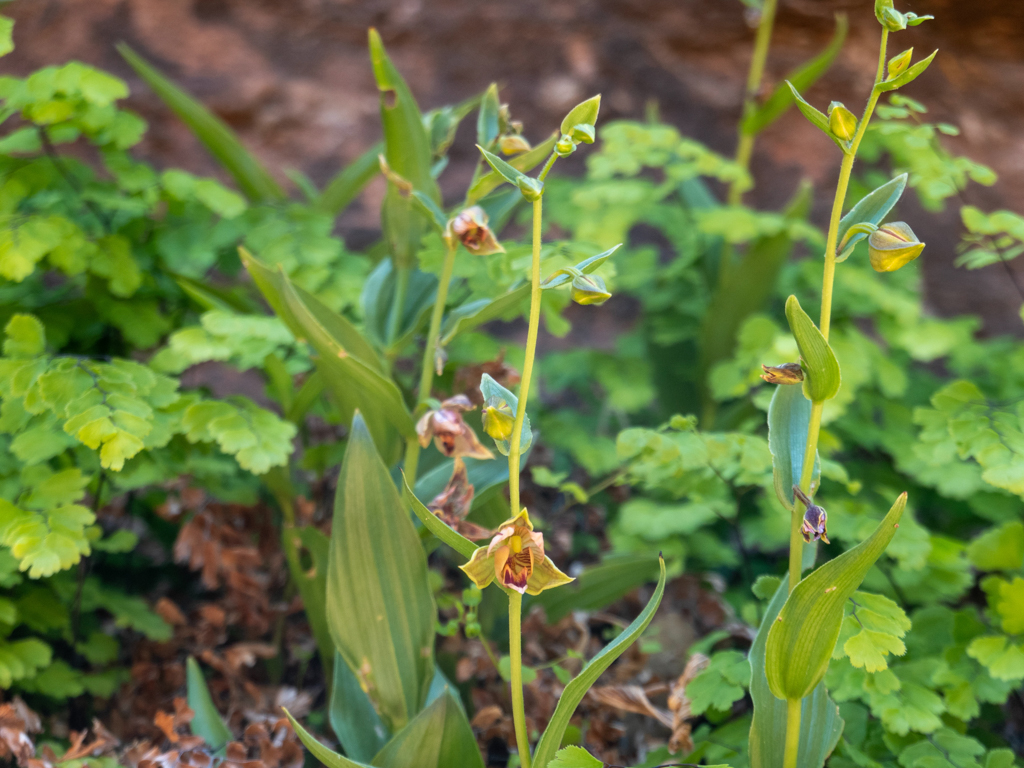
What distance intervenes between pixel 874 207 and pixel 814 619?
1.33 feet

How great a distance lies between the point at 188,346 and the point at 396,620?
51cm

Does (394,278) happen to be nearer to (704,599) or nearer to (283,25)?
(704,599)

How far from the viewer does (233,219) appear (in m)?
1.33

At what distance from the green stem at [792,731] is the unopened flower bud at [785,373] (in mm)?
324

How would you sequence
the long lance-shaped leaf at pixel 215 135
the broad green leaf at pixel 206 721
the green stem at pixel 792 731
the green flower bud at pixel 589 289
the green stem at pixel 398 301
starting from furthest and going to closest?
1. the long lance-shaped leaf at pixel 215 135
2. the green stem at pixel 398 301
3. the broad green leaf at pixel 206 721
4. the green stem at pixel 792 731
5. the green flower bud at pixel 589 289

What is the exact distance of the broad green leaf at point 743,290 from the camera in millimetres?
1636

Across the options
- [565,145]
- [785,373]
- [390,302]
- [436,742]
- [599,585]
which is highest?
[565,145]

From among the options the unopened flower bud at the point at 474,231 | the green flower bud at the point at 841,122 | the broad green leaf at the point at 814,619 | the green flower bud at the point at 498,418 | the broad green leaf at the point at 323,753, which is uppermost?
the green flower bud at the point at 841,122

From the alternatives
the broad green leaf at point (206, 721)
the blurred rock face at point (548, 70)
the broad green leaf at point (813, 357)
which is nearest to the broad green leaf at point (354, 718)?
the broad green leaf at point (206, 721)

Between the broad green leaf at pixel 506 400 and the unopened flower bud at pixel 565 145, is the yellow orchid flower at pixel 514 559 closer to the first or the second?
the broad green leaf at pixel 506 400

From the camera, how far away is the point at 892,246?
0.65 metres

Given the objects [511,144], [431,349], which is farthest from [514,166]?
[431,349]

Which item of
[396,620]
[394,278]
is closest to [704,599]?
[396,620]

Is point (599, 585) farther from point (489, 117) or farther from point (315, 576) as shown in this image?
point (489, 117)
